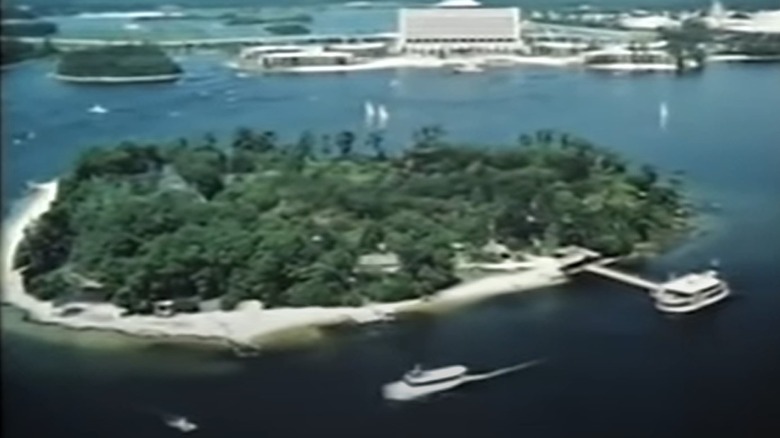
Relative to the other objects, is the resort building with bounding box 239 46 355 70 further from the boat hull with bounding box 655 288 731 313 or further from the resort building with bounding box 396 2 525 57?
the boat hull with bounding box 655 288 731 313

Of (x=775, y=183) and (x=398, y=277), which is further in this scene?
(x=775, y=183)

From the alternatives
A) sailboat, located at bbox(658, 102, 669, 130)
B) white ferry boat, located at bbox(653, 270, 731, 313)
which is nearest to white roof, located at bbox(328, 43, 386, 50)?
sailboat, located at bbox(658, 102, 669, 130)

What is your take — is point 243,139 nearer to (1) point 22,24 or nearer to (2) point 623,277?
(1) point 22,24

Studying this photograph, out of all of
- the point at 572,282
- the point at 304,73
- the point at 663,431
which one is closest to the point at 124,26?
the point at 304,73

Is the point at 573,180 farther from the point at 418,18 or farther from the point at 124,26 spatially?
the point at 124,26

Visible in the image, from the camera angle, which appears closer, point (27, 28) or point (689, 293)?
point (27, 28)

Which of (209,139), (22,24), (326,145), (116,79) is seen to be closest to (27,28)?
(22,24)

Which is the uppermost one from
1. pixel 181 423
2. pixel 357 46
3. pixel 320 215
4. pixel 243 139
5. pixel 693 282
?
pixel 357 46
